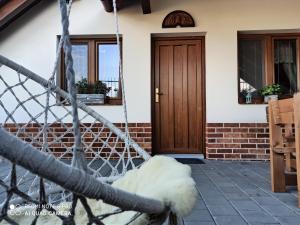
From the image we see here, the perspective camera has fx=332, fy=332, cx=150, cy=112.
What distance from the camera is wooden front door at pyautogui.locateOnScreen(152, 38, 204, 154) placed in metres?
4.66

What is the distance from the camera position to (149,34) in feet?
15.0

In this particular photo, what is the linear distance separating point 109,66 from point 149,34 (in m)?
0.73

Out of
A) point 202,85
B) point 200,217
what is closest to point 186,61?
point 202,85

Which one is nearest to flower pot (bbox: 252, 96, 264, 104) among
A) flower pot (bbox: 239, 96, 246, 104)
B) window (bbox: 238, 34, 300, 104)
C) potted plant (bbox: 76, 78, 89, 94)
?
window (bbox: 238, 34, 300, 104)

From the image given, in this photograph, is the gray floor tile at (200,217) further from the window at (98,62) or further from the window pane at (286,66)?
the window pane at (286,66)

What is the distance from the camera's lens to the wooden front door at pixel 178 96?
4660 millimetres

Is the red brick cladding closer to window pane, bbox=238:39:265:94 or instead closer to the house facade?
the house facade

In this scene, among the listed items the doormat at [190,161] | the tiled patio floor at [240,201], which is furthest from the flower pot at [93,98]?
the tiled patio floor at [240,201]

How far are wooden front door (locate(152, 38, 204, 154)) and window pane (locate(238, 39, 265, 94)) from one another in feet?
1.81

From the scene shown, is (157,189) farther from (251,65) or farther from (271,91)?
(251,65)

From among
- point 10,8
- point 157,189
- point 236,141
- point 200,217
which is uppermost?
point 10,8

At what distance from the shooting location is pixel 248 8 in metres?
4.51

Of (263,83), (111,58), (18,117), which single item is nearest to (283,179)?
(263,83)

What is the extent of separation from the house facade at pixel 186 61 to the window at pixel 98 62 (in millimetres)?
14
